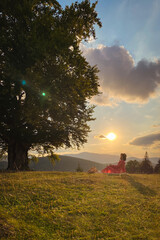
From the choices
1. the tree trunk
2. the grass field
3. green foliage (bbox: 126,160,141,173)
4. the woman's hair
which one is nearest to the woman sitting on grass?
the woman's hair

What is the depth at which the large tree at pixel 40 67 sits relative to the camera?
1152 centimetres

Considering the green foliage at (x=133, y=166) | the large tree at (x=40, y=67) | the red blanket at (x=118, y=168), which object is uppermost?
the large tree at (x=40, y=67)

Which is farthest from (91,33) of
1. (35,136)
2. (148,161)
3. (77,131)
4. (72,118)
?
(148,161)

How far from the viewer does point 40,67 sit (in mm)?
11711

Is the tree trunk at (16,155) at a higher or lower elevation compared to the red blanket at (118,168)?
higher

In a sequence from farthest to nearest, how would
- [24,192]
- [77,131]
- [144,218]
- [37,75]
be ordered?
Result: [77,131], [37,75], [24,192], [144,218]

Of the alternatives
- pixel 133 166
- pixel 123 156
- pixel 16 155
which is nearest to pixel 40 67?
pixel 16 155

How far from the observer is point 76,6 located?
1481 centimetres

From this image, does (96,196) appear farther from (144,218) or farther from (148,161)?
(148,161)

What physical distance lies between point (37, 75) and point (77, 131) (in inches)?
295

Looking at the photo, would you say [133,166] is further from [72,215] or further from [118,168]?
[72,215]

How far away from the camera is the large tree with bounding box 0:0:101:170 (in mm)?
11523

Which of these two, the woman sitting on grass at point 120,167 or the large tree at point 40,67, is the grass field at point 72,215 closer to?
the large tree at point 40,67

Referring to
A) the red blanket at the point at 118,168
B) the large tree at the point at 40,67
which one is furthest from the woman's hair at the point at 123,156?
the large tree at the point at 40,67
